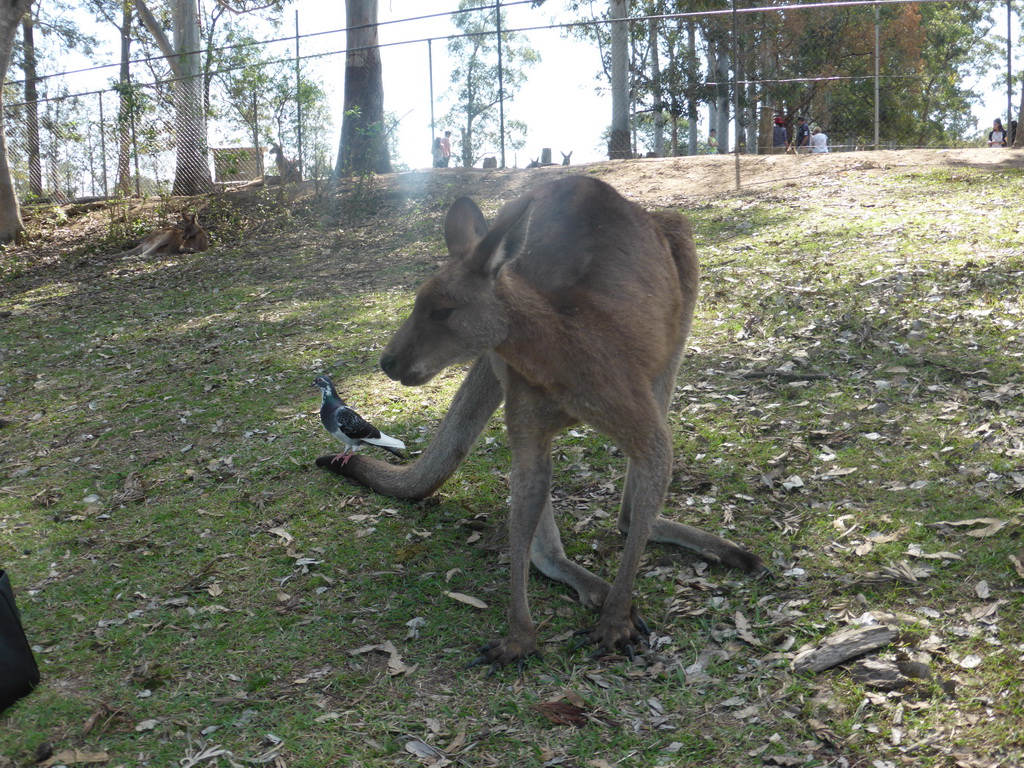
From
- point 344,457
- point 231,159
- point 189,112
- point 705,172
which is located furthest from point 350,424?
point 189,112

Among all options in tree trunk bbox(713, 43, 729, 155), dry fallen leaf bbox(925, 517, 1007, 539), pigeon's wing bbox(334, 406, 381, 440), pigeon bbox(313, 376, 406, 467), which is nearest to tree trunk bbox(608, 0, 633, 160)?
tree trunk bbox(713, 43, 729, 155)

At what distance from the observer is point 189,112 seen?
13.4 metres

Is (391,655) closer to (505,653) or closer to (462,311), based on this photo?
(505,653)

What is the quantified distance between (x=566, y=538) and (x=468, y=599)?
66cm

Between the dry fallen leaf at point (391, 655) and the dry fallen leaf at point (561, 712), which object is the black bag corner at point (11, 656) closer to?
the dry fallen leaf at point (391, 655)

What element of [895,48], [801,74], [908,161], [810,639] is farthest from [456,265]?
[895,48]

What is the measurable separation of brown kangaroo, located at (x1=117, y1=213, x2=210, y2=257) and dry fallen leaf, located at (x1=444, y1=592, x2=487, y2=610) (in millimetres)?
9509

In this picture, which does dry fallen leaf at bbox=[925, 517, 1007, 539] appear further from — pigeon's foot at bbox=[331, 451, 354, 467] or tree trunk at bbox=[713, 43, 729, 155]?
tree trunk at bbox=[713, 43, 729, 155]

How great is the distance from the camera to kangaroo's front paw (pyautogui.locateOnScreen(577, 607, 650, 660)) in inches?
122

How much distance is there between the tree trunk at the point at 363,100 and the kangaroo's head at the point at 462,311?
1057 centimetres

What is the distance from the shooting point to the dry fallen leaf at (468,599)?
11.5ft

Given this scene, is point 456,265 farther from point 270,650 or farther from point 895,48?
point 895,48

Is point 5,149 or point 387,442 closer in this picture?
point 387,442

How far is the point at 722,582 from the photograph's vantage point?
3479 mm
